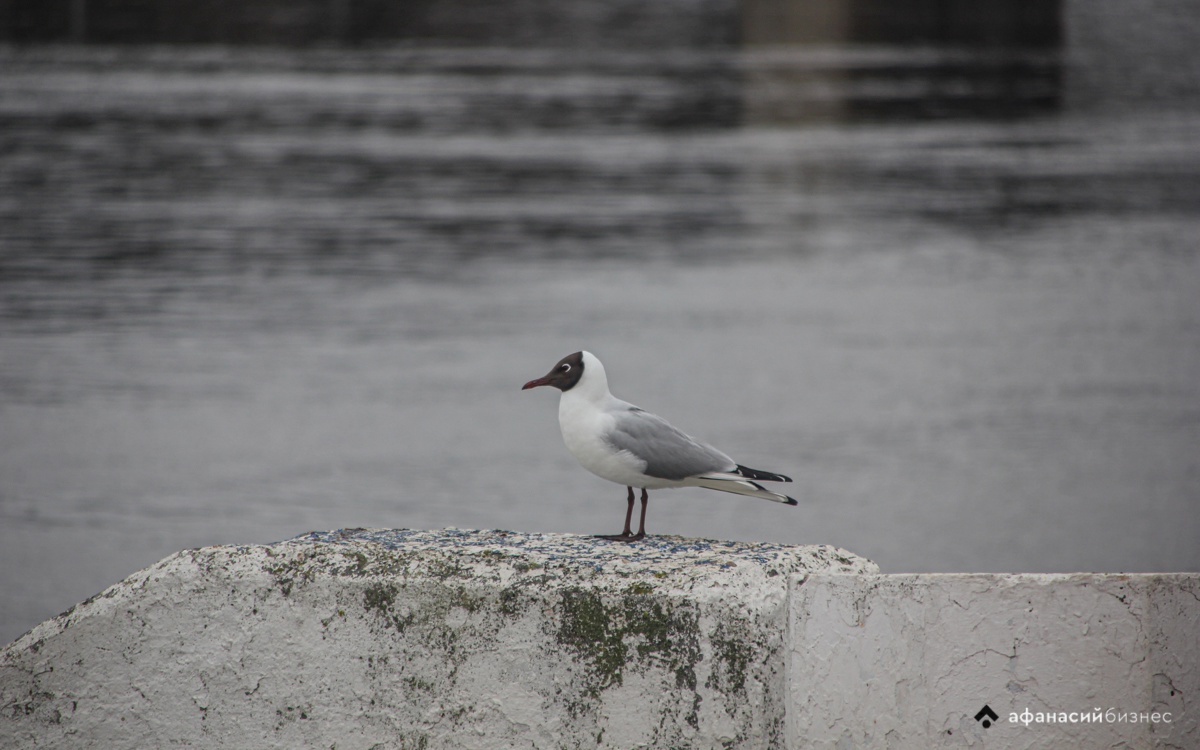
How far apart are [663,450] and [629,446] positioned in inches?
5.1

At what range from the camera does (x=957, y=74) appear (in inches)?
2312

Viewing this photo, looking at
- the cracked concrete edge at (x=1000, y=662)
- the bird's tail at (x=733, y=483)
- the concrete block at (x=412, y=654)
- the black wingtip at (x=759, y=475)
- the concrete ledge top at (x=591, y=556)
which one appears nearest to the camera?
the cracked concrete edge at (x=1000, y=662)

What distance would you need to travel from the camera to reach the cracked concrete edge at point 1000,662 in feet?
15.3

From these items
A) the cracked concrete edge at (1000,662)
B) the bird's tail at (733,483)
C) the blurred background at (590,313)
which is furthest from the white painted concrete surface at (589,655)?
the blurred background at (590,313)

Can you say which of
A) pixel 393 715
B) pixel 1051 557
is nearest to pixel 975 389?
pixel 1051 557

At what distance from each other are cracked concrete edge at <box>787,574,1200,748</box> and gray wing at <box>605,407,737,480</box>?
115 centimetres

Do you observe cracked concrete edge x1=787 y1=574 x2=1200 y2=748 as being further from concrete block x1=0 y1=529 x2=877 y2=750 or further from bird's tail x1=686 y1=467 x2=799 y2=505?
bird's tail x1=686 y1=467 x2=799 y2=505

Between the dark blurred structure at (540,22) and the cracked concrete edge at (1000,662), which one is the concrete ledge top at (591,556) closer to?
the cracked concrete edge at (1000,662)

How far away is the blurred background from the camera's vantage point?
1653 centimetres

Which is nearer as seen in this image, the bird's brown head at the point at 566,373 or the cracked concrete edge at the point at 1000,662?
the cracked concrete edge at the point at 1000,662

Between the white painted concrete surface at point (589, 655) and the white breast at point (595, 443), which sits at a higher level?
the white breast at point (595, 443)

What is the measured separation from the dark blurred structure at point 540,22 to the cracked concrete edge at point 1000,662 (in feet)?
230

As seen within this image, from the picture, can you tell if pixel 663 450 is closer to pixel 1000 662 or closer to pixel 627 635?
pixel 627 635

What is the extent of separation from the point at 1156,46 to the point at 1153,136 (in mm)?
28443
